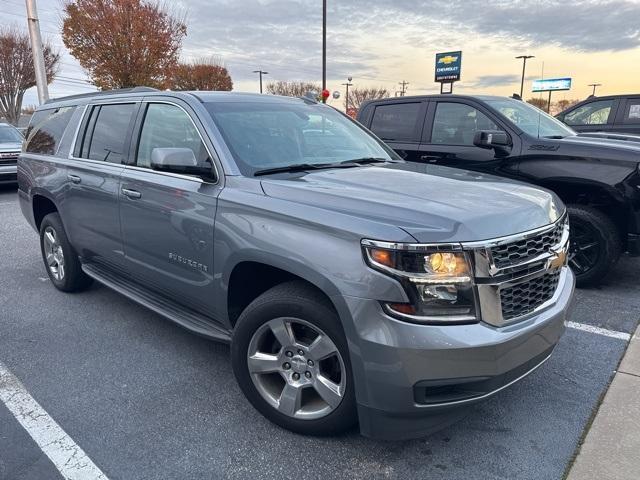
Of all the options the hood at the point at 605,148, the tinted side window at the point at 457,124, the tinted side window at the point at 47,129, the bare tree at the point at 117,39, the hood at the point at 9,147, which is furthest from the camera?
the bare tree at the point at 117,39

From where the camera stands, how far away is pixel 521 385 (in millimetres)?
3174

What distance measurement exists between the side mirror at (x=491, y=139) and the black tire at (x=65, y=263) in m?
4.10

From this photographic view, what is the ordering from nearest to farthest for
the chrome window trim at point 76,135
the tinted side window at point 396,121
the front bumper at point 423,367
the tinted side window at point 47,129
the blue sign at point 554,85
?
the front bumper at point 423,367 < the chrome window trim at point 76,135 < the tinted side window at point 47,129 < the tinted side window at point 396,121 < the blue sign at point 554,85

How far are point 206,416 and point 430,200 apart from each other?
1.76 metres

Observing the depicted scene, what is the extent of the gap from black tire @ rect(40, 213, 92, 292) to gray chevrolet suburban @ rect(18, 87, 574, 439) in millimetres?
715

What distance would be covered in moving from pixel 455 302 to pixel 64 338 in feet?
10.4

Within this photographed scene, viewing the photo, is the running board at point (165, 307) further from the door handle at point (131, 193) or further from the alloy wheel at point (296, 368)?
the door handle at point (131, 193)

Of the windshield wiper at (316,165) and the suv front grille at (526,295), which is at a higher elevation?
the windshield wiper at (316,165)

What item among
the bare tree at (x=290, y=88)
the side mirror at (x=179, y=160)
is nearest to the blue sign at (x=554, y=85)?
the bare tree at (x=290, y=88)

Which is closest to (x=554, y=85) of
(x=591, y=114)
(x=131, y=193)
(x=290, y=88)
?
(x=290, y=88)

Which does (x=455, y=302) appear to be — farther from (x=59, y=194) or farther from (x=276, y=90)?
(x=276, y=90)

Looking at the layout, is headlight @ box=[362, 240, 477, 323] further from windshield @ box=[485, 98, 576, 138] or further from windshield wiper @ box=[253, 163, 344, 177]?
windshield @ box=[485, 98, 576, 138]

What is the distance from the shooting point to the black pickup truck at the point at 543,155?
15.3ft

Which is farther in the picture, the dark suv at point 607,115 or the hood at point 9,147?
the hood at point 9,147
